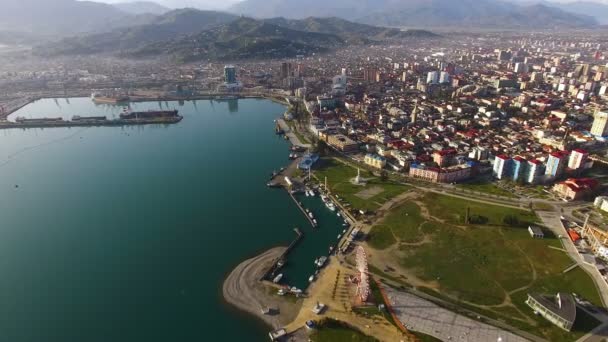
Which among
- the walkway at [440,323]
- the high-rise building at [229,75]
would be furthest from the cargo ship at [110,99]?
the walkway at [440,323]

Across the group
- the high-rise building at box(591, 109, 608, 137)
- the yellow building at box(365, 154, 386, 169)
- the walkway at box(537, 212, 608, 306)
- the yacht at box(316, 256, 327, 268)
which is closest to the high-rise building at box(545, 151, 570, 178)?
the walkway at box(537, 212, 608, 306)

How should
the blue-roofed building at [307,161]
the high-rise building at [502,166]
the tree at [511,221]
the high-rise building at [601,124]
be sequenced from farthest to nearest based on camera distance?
the high-rise building at [601,124], the blue-roofed building at [307,161], the high-rise building at [502,166], the tree at [511,221]

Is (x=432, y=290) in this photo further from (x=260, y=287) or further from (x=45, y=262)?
(x=45, y=262)

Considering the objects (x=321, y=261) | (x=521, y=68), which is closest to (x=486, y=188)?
(x=321, y=261)

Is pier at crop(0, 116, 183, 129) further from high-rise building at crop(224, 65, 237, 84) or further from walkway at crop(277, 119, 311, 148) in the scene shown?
high-rise building at crop(224, 65, 237, 84)

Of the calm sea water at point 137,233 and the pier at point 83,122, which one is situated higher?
the pier at point 83,122

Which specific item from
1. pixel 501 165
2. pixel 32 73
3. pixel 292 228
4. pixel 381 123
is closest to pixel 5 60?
pixel 32 73

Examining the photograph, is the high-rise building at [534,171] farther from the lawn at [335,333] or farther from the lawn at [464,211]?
the lawn at [335,333]
